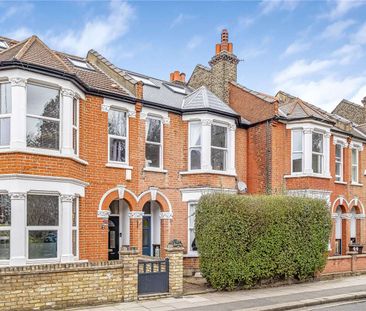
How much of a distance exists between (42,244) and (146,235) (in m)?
5.24

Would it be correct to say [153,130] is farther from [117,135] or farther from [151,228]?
[151,228]

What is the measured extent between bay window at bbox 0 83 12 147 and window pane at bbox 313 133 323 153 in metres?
13.2

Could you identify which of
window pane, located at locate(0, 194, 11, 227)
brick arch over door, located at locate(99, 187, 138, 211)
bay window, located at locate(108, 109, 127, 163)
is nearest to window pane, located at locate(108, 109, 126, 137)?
bay window, located at locate(108, 109, 127, 163)

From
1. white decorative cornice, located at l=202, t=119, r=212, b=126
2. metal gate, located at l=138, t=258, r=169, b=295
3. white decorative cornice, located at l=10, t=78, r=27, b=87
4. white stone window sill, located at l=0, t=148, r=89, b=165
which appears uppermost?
white decorative cornice, located at l=10, t=78, r=27, b=87

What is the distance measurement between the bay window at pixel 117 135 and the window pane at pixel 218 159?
12.1 feet

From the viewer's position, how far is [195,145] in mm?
18141

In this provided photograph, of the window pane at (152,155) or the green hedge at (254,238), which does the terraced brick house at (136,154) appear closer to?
the window pane at (152,155)

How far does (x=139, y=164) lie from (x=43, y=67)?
5271 mm

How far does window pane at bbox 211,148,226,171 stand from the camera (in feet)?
59.6

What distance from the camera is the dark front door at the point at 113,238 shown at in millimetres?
16672

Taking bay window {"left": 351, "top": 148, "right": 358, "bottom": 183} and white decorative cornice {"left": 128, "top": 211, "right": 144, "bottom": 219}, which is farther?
bay window {"left": 351, "top": 148, "right": 358, "bottom": 183}

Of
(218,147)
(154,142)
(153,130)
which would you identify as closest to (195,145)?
(218,147)

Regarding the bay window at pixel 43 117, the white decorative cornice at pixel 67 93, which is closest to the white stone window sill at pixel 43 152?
the bay window at pixel 43 117

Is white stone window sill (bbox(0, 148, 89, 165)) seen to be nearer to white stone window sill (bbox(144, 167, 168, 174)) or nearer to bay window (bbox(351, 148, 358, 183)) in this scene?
white stone window sill (bbox(144, 167, 168, 174))
